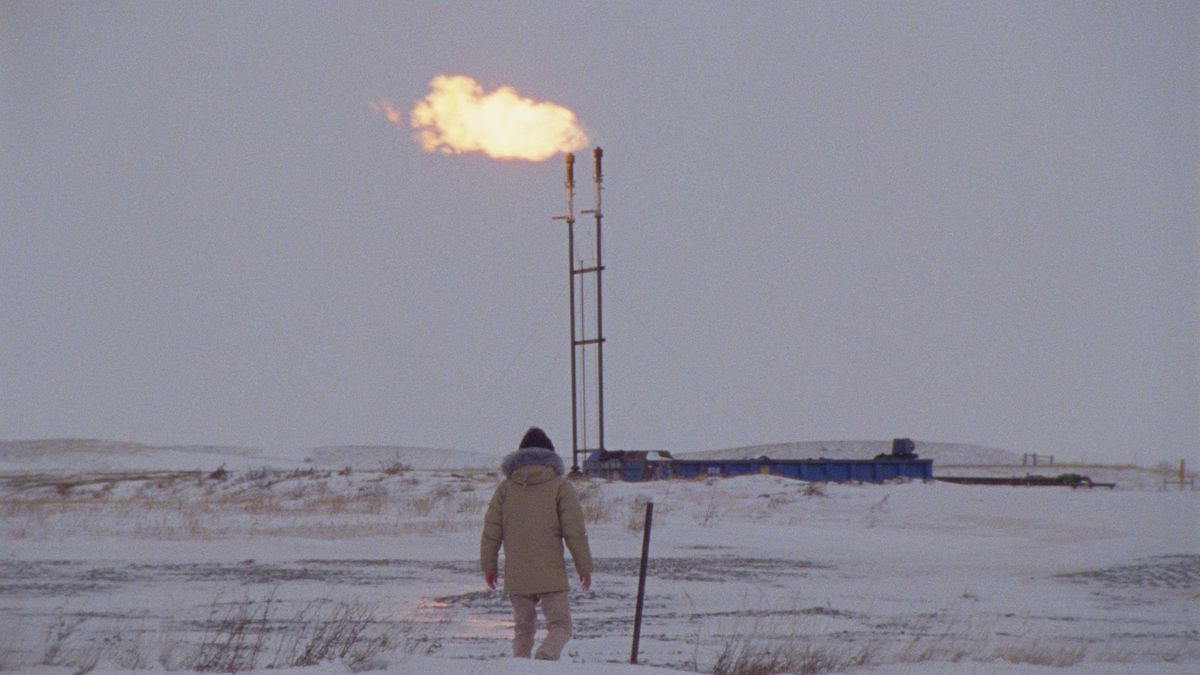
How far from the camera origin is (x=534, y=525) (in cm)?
918

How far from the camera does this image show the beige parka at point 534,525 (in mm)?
9117

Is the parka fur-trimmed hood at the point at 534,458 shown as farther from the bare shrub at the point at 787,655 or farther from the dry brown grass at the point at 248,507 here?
the dry brown grass at the point at 248,507

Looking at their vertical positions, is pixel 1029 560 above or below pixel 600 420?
below

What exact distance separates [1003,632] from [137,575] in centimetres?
1150

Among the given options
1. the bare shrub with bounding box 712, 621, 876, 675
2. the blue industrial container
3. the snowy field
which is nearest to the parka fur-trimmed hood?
the snowy field

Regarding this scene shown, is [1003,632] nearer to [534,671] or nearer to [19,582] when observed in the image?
[534,671]

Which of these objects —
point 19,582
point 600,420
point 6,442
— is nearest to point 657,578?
point 19,582

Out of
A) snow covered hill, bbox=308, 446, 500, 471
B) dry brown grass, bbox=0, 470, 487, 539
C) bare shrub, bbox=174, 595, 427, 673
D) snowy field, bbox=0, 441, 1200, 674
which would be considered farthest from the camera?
snow covered hill, bbox=308, 446, 500, 471

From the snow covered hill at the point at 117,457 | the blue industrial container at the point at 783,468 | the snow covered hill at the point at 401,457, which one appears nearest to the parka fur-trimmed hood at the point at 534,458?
the blue industrial container at the point at 783,468

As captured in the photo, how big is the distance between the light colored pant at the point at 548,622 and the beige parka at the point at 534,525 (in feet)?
0.36

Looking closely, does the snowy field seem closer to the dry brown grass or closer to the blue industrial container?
the dry brown grass

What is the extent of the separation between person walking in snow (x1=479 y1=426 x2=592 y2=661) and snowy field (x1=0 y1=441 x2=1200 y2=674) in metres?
0.46

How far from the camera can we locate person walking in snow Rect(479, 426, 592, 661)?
359 inches

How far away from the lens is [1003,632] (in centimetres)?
1258
